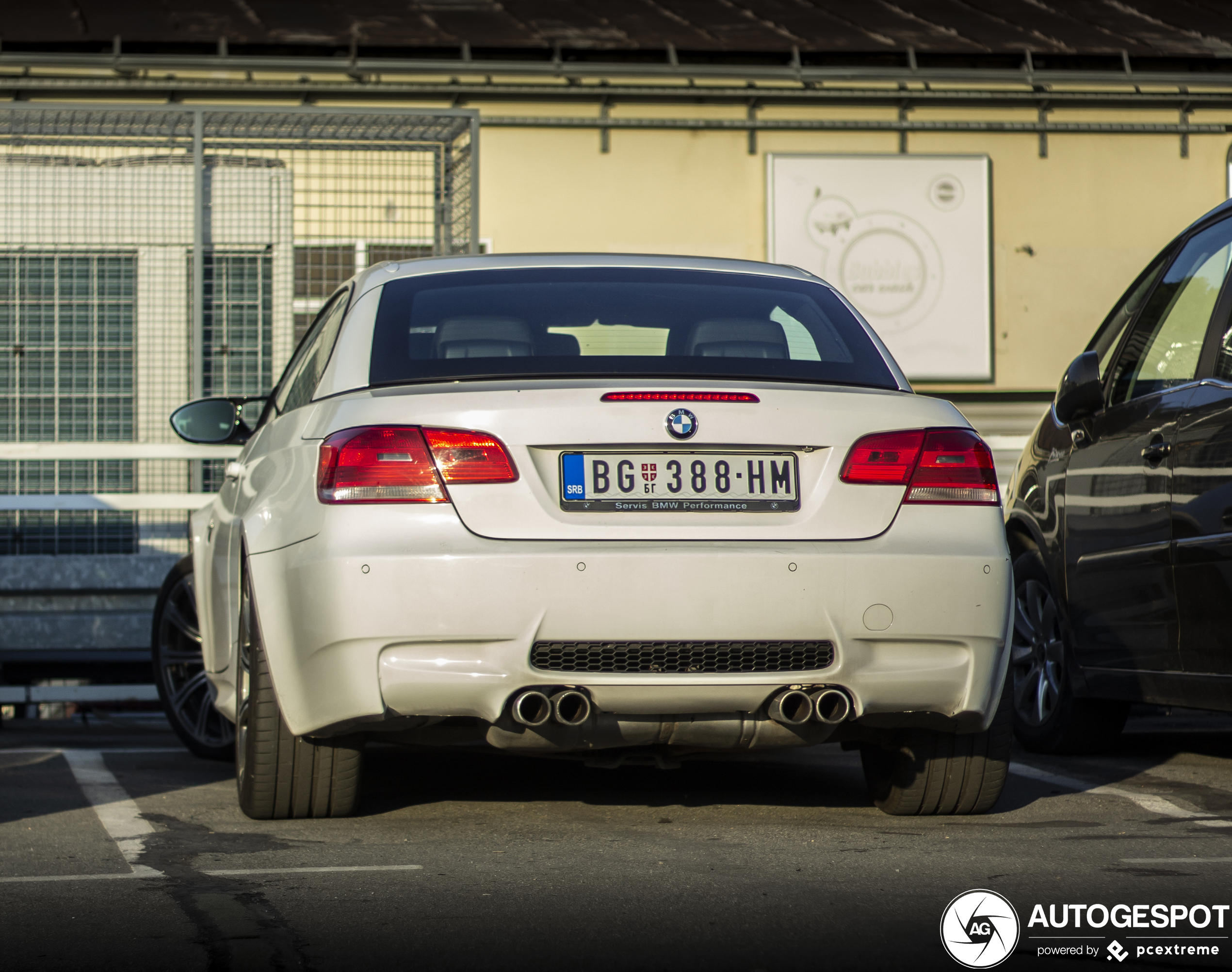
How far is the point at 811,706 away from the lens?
4.35 metres

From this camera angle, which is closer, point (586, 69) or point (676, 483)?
point (676, 483)

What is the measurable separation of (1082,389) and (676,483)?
2.38 m

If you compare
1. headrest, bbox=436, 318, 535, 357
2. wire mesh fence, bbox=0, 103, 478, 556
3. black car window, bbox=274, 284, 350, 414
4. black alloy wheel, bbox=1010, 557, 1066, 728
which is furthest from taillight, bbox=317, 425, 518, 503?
wire mesh fence, bbox=0, 103, 478, 556

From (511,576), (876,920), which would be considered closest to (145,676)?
(511,576)

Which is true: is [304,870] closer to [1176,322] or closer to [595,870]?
[595,870]

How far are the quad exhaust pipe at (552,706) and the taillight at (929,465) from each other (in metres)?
0.85

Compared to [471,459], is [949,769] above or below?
below

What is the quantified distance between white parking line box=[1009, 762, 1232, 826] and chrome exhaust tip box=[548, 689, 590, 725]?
6.01 ft

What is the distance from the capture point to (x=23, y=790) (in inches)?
227

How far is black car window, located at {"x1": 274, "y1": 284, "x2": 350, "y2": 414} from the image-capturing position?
5043 millimetres

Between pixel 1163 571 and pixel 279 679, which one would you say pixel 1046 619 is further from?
pixel 279 679

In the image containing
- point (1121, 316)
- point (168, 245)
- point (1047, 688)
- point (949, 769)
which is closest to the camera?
point (949, 769)

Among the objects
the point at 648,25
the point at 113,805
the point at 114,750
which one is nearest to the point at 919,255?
the point at 648,25

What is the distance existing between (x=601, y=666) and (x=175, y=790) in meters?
2.16
